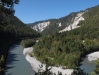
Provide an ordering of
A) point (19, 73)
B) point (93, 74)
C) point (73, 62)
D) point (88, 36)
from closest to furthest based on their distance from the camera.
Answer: point (93, 74)
point (19, 73)
point (73, 62)
point (88, 36)

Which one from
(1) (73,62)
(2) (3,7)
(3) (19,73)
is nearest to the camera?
(2) (3,7)

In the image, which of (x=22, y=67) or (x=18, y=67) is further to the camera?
(x=22, y=67)

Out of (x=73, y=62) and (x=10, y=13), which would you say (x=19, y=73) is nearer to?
(x=73, y=62)

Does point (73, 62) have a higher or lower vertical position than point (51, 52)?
lower

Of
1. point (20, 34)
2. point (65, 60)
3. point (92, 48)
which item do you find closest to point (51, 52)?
point (65, 60)

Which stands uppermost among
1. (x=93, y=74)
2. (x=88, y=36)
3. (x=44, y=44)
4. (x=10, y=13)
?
(x=88, y=36)

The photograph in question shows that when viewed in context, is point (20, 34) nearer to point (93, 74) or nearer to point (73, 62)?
point (73, 62)

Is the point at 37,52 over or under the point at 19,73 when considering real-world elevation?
over

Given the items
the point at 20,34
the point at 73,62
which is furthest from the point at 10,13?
the point at 20,34

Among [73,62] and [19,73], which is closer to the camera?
[19,73]
